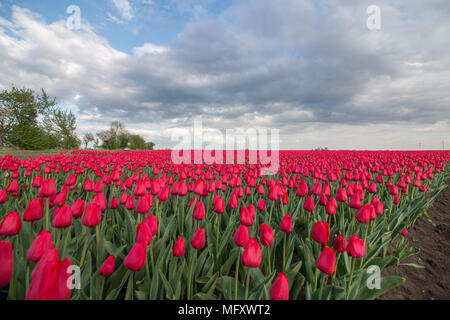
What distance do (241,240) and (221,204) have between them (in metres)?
0.97

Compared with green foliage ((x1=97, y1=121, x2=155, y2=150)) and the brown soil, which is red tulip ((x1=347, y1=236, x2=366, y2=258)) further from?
green foliage ((x1=97, y1=121, x2=155, y2=150))

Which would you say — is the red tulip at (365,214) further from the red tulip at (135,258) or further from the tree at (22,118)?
the tree at (22,118)

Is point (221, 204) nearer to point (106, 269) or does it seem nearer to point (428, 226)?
point (106, 269)

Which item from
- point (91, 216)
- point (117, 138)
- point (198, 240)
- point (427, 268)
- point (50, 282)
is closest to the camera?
point (50, 282)

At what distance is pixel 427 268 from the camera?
3.52 meters

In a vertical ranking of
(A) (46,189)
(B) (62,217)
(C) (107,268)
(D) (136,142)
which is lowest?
(C) (107,268)

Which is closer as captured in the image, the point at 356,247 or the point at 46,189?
the point at 356,247

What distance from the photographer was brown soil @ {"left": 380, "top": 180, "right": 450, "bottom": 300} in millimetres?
2865

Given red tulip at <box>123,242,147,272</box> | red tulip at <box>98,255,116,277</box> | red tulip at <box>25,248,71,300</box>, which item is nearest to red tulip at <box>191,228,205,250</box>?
red tulip at <box>123,242,147,272</box>

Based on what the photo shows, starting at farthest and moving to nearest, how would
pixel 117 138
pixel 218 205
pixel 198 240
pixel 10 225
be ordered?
pixel 117 138
pixel 218 205
pixel 198 240
pixel 10 225

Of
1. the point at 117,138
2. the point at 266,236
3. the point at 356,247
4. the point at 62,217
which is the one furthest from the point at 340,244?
the point at 117,138

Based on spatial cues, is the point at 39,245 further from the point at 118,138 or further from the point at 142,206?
the point at 118,138
